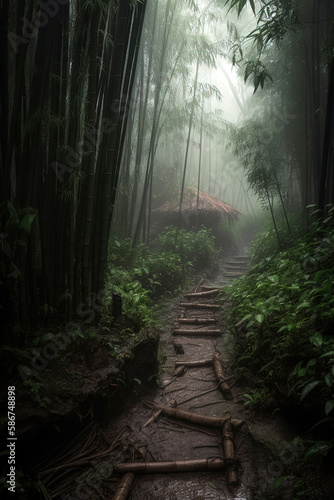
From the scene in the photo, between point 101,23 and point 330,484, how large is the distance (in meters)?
3.27

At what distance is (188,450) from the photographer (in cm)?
190

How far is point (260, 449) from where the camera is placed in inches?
69.9

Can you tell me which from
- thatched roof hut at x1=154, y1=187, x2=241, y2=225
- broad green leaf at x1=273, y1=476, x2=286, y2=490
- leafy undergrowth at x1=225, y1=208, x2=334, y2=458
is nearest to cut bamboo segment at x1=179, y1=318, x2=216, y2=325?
leafy undergrowth at x1=225, y1=208, x2=334, y2=458

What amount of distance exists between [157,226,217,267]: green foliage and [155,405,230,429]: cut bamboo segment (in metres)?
4.30

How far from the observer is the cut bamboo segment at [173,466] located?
5.53 ft

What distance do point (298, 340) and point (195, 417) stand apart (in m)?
1.01

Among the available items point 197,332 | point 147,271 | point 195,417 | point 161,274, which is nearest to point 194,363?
point 197,332

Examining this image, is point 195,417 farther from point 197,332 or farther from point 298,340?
point 197,332

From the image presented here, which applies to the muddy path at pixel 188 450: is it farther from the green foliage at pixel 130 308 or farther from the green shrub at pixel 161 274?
the green shrub at pixel 161 274

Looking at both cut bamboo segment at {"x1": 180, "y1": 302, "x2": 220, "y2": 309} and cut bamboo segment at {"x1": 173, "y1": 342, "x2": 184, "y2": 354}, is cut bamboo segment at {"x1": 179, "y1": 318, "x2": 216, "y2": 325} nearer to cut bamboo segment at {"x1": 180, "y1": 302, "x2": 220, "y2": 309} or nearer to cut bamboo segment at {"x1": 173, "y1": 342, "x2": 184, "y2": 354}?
cut bamboo segment at {"x1": 180, "y1": 302, "x2": 220, "y2": 309}

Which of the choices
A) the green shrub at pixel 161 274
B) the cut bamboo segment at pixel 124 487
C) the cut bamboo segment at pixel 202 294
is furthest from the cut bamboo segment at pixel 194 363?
the cut bamboo segment at pixel 202 294

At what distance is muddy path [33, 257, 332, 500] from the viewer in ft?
5.12

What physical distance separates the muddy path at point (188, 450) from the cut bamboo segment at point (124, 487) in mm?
12

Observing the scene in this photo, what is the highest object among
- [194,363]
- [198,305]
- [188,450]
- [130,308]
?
[130,308]
